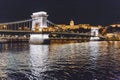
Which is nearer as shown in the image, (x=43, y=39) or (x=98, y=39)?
(x=43, y=39)

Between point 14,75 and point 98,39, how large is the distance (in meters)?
129

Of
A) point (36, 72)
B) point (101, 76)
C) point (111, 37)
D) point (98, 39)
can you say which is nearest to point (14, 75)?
point (36, 72)

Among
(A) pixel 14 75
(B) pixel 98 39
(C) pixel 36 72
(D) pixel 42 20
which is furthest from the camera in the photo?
(B) pixel 98 39

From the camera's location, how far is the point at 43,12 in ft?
363

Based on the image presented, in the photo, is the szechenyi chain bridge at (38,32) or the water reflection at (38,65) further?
the szechenyi chain bridge at (38,32)

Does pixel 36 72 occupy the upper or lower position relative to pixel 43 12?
lower

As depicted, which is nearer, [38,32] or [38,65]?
[38,65]

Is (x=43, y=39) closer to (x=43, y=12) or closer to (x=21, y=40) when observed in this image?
(x=43, y=12)

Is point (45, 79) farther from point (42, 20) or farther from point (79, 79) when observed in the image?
point (42, 20)

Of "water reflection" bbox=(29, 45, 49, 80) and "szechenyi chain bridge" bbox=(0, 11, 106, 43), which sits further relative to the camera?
"szechenyi chain bridge" bbox=(0, 11, 106, 43)

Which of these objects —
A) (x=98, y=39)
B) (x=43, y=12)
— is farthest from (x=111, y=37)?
(x=43, y=12)

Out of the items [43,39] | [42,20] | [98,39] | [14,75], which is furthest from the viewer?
[98,39]

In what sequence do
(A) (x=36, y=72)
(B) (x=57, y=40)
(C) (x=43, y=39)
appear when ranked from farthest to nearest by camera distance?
(B) (x=57, y=40) → (C) (x=43, y=39) → (A) (x=36, y=72)

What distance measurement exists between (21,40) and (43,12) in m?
19.5
